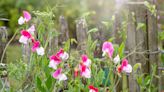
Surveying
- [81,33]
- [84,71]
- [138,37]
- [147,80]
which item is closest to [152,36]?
[138,37]

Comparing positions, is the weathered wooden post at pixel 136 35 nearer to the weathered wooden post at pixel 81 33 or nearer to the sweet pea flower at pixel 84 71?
the weathered wooden post at pixel 81 33

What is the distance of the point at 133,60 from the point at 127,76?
0.44 ft

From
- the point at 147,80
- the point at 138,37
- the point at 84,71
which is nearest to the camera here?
the point at 84,71

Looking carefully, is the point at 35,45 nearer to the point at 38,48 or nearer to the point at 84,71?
the point at 38,48

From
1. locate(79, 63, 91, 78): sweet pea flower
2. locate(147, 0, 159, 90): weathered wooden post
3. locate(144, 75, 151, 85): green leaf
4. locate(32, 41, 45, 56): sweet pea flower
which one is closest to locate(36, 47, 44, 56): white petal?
locate(32, 41, 45, 56): sweet pea flower

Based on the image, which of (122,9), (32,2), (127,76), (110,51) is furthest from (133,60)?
(32,2)

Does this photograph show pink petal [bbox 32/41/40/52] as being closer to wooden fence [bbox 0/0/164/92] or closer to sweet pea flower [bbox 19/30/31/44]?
sweet pea flower [bbox 19/30/31/44]

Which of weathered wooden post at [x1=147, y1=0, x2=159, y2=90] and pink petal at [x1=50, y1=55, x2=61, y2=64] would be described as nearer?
pink petal at [x1=50, y1=55, x2=61, y2=64]

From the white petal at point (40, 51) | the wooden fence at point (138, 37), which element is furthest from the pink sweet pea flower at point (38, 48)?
the wooden fence at point (138, 37)

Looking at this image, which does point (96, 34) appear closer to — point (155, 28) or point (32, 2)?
point (155, 28)

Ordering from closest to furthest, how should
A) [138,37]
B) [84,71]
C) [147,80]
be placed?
1. [84,71]
2. [147,80]
3. [138,37]

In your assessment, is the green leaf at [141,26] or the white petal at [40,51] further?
the green leaf at [141,26]

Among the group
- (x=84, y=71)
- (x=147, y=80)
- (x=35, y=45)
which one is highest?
(x=35, y=45)

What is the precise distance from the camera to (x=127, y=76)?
272cm
